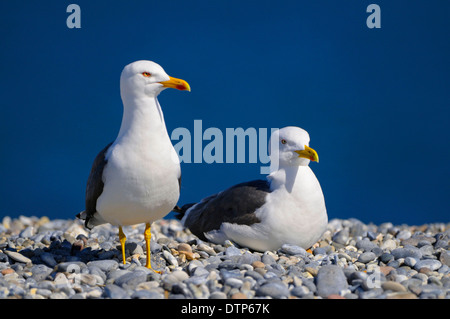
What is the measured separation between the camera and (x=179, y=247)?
728 cm

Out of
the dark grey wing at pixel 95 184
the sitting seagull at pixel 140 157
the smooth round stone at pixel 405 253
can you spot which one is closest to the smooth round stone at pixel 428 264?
the smooth round stone at pixel 405 253

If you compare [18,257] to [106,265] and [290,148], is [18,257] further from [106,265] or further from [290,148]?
[290,148]

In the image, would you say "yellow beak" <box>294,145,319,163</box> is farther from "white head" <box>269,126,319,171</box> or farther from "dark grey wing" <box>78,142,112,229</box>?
"dark grey wing" <box>78,142,112,229</box>

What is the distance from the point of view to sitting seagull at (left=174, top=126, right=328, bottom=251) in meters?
7.12

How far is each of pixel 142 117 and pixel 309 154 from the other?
7.30ft

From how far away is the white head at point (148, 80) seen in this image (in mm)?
6059

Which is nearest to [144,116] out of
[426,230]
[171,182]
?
[171,182]

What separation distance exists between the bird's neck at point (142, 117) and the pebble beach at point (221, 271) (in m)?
1.50

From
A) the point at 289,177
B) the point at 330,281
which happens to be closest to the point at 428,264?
the point at 330,281

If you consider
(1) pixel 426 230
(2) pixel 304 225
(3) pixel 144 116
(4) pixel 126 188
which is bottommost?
(1) pixel 426 230

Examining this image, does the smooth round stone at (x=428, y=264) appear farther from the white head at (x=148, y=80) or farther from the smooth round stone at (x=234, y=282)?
the white head at (x=148, y=80)
